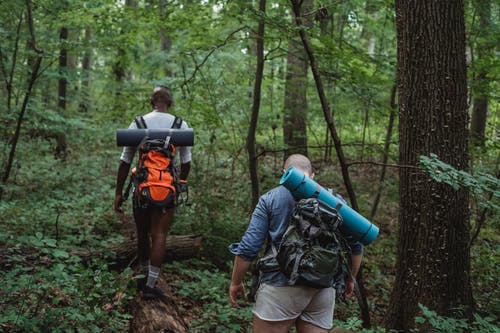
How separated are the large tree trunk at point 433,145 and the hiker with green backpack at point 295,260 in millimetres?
1707

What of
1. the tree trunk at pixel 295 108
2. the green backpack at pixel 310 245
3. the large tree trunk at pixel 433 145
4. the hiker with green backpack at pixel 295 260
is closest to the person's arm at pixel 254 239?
the hiker with green backpack at pixel 295 260

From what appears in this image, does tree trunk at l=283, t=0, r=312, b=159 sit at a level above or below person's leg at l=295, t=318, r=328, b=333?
above

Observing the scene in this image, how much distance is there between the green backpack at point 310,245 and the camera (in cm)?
301

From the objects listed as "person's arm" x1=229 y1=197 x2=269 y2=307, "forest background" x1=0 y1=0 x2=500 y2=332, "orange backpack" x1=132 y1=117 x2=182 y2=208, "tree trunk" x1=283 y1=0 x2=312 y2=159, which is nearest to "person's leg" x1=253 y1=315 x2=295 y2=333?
"person's arm" x1=229 y1=197 x2=269 y2=307

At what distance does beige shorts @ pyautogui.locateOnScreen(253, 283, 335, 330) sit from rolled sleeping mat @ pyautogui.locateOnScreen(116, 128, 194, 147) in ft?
6.48

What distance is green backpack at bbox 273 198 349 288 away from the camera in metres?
3.01

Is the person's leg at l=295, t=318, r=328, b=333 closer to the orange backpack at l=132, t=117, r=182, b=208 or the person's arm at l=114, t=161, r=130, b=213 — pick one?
the orange backpack at l=132, t=117, r=182, b=208

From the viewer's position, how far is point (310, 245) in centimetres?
303

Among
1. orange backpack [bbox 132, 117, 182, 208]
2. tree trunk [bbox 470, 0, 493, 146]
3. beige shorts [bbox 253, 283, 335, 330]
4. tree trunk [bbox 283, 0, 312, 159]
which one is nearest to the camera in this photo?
beige shorts [bbox 253, 283, 335, 330]

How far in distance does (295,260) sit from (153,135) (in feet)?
7.38

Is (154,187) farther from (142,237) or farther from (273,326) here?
(273,326)

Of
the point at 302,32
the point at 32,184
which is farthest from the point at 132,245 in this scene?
the point at 32,184

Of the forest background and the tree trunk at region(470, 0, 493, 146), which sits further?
the tree trunk at region(470, 0, 493, 146)

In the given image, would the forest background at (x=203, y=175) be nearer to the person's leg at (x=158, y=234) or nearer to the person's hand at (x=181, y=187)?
the person's leg at (x=158, y=234)
